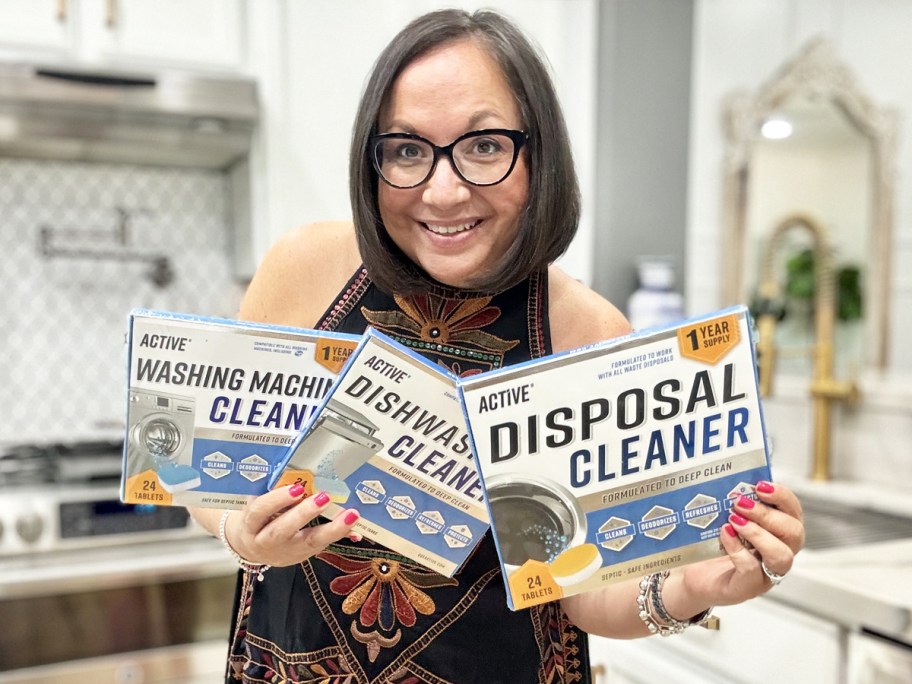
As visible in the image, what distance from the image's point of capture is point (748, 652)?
1290mm

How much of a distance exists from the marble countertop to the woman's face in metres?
0.77

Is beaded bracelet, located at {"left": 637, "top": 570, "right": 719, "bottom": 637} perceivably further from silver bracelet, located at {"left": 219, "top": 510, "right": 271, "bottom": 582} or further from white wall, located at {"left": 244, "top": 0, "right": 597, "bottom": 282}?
white wall, located at {"left": 244, "top": 0, "right": 597, "bottom": 282}

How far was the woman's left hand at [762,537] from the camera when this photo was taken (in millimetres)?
648

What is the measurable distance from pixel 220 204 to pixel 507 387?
6.04 feet

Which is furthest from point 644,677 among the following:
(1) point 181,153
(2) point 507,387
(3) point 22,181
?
(3) point 22,181

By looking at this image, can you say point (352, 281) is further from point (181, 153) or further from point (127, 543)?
point (181, 153)

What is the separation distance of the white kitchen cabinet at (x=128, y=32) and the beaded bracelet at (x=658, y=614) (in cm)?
159

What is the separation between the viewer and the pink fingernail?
0.65 metres

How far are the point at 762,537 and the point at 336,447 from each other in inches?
13.7

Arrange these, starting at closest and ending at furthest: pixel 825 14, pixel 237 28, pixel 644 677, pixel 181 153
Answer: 1. pixel 644 677
2. pixel 237 28
3. pixel 181 153
4. pixel 825 14

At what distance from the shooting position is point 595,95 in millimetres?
2176

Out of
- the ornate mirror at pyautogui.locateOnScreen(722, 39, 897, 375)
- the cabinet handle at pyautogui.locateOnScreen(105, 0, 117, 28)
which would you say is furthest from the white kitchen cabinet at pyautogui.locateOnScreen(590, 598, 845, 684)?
the cabinet handle at pyautogui.locateOnScreen(105, 0, 117, 28)

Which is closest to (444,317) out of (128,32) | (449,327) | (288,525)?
(449,327)

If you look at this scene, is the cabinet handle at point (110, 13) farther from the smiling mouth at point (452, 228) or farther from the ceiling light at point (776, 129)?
the ceiling light at point (776, 129)
